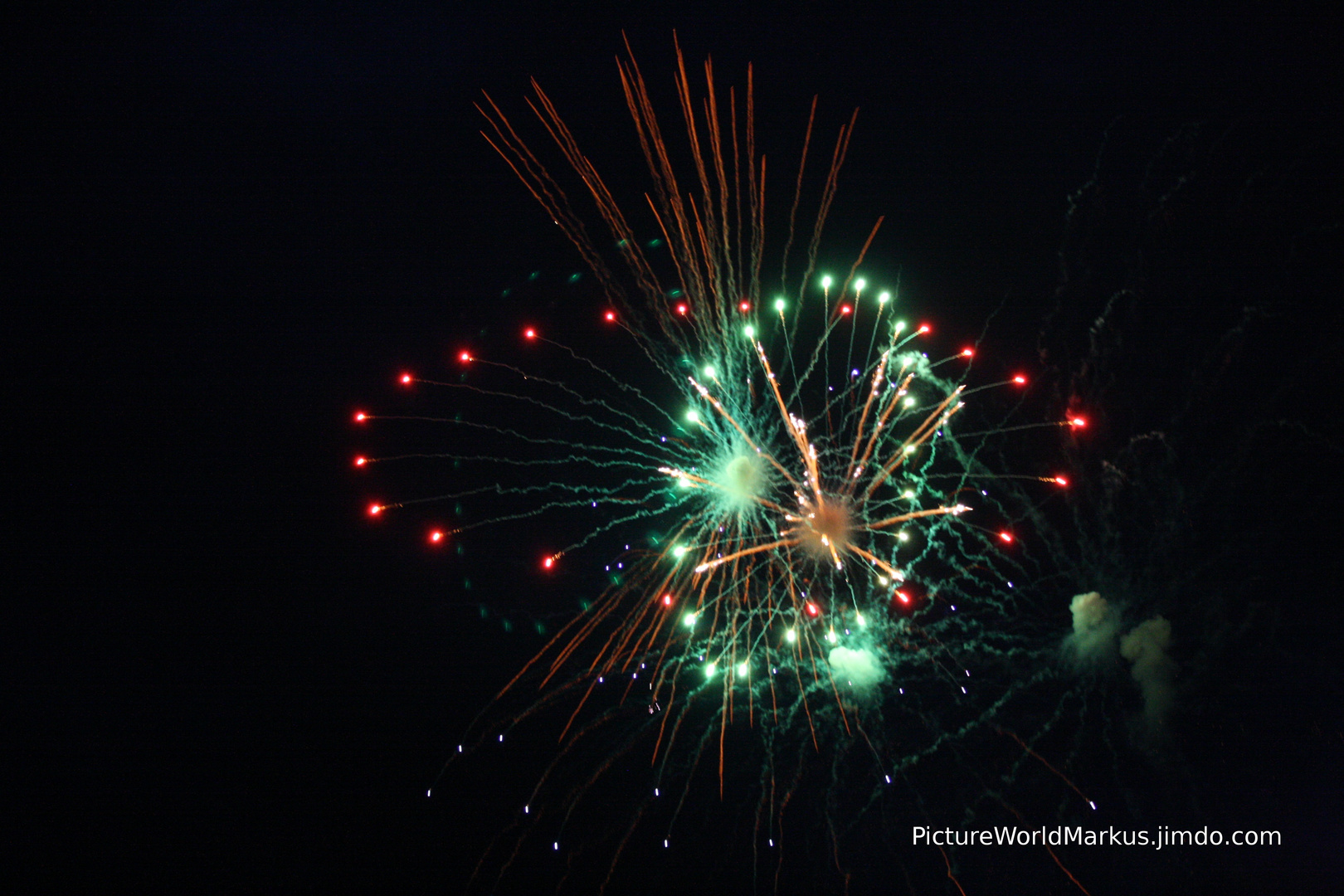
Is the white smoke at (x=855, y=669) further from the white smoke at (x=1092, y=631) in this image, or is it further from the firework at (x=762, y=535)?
the white smoke at (x=1092, y=631)

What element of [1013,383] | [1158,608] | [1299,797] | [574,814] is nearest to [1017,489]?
[1013,383]

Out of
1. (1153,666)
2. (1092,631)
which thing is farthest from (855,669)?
(1153,666)

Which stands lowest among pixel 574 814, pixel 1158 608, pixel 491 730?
pixel 574 814

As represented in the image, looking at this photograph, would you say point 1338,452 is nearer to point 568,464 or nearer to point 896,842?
point 896,842

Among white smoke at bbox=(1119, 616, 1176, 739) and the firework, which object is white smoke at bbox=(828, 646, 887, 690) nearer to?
the firework

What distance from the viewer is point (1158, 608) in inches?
310

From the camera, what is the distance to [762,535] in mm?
7906

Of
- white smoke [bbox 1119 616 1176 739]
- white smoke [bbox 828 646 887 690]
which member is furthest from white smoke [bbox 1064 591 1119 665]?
white smoke [bbox 828 646 887 690]

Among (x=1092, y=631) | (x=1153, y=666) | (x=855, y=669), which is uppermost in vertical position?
(x=1092, y=631)

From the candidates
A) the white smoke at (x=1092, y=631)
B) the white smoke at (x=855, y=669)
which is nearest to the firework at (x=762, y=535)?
the white smoke at (x=855, y=669)

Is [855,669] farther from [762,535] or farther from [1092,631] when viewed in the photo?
[1092,631]

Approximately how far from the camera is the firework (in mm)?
7891

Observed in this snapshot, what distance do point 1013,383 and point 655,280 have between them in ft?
13.7

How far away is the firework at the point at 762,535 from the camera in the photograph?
7.89m
